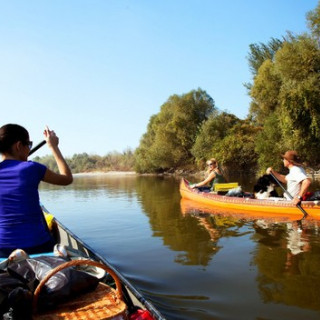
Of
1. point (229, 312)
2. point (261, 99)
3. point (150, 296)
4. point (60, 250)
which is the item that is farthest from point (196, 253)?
point (261, 99)

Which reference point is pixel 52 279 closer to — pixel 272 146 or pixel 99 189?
pixel 99 189

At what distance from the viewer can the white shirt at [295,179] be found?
882 cm

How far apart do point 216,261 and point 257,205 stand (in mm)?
4601

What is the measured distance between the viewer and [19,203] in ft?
9.57

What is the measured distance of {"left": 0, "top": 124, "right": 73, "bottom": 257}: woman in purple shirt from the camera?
113 inches

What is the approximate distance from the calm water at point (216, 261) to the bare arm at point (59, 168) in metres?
2.02

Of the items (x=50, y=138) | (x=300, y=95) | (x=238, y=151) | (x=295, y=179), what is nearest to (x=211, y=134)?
(x=238, y=151)

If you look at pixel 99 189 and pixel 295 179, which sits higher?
pixel 295 179

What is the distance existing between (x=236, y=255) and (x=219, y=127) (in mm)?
34819

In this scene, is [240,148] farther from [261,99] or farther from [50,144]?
[50,144]

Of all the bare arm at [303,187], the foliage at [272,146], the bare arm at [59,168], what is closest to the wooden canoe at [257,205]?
the bare arm at [303,187]

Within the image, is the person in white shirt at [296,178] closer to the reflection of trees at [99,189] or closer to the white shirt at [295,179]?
the white shirt at [295,179]

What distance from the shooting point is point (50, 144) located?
2949 mm

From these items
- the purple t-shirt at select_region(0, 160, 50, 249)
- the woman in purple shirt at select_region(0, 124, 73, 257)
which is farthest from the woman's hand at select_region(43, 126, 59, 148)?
the purple t-shirt at select_region(0, 160, 50, 249)
